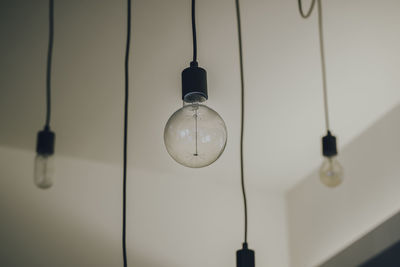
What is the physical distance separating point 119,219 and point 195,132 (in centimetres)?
191

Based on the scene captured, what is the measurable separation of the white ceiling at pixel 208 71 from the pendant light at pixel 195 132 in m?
0.80

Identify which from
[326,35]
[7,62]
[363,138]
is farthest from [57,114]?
[363,138]

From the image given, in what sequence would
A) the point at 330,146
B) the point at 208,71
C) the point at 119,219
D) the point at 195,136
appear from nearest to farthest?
the point at 195,136 → the point at 330,146 → the point at 208,71 → the point at 119,219

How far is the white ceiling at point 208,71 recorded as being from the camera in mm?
2008

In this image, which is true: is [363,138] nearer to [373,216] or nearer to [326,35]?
[373,216]

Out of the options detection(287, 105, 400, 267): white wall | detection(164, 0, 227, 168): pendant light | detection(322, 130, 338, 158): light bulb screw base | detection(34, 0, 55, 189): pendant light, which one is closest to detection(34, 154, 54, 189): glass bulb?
detection(34, 0, 55, 189): pendant light

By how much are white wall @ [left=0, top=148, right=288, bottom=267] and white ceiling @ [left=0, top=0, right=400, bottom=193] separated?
0.38 ft

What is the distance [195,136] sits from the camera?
116cm

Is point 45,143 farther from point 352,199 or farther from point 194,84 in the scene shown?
point 352,199

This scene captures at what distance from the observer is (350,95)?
2545mm

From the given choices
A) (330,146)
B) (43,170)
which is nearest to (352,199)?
(330,146)

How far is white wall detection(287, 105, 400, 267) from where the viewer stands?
258 centimetres

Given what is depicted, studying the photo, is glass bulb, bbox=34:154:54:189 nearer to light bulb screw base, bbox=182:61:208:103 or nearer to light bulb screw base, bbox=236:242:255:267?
light bulb screw base, bbox=182:61:208:103

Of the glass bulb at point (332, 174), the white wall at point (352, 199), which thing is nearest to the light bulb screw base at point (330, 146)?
the glass bulb at point (332, 174)
